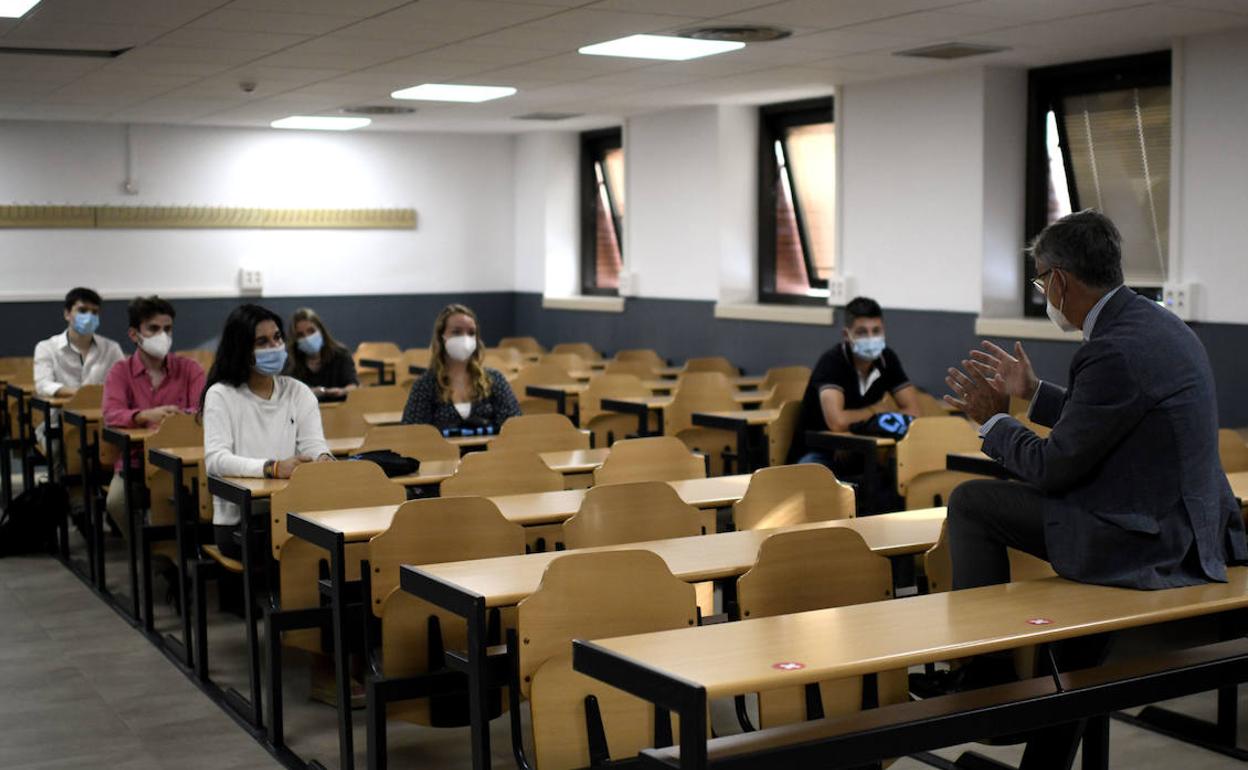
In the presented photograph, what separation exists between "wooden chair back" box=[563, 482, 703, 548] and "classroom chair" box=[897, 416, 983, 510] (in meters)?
1.69

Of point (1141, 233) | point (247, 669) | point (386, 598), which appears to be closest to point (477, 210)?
point (1141, 233)

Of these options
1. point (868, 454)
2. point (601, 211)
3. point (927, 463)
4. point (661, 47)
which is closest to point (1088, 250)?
point (927, 463)

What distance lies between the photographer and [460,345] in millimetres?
6543

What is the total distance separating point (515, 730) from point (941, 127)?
6448 mm

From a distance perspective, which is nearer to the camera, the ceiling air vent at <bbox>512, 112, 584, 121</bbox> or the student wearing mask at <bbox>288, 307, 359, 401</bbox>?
the student wearing mask at <bbox>288, 307, 359, 401</bbox>

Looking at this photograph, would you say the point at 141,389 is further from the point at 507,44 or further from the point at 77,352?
the point at 507,44

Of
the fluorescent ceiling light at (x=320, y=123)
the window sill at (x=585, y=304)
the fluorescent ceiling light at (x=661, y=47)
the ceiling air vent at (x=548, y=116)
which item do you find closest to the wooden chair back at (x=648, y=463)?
the fluorescent ceiling light at (x=661, y=47)

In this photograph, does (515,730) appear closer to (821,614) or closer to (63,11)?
(821,614)

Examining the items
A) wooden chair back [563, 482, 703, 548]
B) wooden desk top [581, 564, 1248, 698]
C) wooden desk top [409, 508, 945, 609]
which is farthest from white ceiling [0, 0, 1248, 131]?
wooden desk top [581, 564, 1248, 698]

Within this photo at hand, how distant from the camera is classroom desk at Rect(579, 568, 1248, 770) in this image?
8.41 ft

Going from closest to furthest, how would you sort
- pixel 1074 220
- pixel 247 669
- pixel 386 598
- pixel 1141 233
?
pixel 1074 220, pixel 386 598, pixel 247 669, pixel 1141 233

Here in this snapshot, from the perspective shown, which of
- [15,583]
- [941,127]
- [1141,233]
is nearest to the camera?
[15,583]

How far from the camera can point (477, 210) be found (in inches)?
546

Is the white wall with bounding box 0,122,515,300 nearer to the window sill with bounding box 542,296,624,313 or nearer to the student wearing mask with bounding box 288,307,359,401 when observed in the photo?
the window sill with bounding box 542,296,624,313
